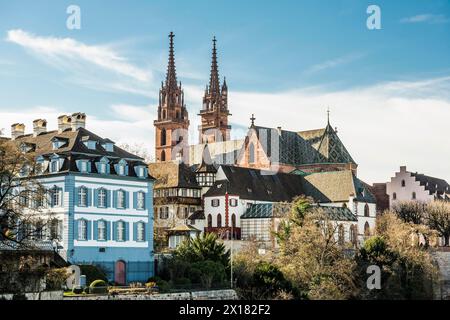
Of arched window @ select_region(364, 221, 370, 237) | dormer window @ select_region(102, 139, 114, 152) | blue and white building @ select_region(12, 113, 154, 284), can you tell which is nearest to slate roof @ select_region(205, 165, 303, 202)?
arched window @ select_region(364, 221, 370, 237)

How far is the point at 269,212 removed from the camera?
278 feet

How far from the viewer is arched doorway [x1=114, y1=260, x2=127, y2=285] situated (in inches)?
2370

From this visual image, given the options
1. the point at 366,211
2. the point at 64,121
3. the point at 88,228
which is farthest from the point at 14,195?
the point at 366,211

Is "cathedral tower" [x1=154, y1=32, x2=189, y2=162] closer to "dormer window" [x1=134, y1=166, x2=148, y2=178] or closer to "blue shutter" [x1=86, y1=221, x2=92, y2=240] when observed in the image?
"dormer window" [x1=134, y1=166, x2=148, y2=178]

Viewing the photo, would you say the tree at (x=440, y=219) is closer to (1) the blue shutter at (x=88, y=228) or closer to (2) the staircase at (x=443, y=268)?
(2) the staircase at (x=443, y=268)

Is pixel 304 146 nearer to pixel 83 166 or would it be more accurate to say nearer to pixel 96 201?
pixel 96 201

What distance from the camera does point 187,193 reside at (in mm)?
86688

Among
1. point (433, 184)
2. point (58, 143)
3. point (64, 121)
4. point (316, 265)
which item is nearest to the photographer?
point (316, 265)

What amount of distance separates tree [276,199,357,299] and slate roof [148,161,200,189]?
2052 cm

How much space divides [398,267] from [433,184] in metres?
46.6

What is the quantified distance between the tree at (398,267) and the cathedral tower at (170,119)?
209 feet

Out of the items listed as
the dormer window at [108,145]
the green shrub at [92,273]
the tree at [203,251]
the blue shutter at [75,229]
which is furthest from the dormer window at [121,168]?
the green shrub at [92,273]

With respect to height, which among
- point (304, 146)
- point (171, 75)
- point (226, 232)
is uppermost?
point (171, 75)

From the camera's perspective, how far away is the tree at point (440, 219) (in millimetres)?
90438
